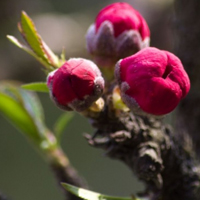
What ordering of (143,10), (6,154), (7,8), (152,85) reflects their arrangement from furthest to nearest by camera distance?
(6,154)
(7,8)
(143,10)
(152,85)

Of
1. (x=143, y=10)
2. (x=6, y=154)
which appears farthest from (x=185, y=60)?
(x=6, y=154)

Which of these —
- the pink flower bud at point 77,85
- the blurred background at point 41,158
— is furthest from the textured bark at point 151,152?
the blurred background at point 41,158

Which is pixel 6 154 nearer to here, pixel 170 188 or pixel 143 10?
pixel 143 10

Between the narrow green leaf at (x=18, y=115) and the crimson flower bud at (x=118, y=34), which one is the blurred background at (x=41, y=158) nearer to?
the narrow green leaf at (x=18, y=115)

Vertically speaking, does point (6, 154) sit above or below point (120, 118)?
below

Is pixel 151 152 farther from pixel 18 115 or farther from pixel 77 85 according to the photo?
pixel 18 115
